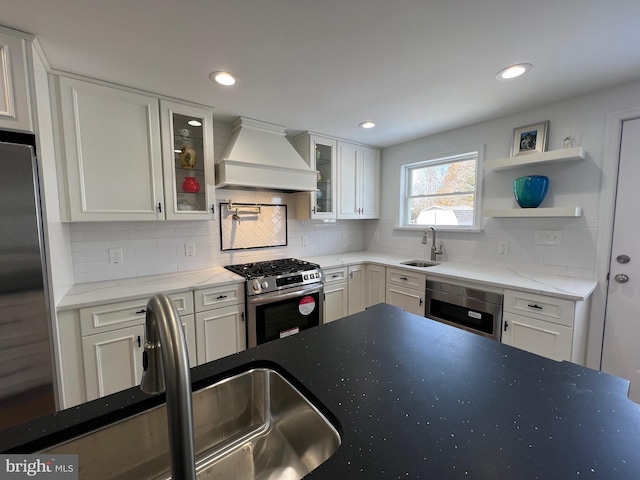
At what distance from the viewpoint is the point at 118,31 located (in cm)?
135

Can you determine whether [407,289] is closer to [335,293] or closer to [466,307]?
[466,307]

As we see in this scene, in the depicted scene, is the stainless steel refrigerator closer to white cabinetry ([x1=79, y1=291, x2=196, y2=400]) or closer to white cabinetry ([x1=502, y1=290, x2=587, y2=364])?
white cabinetry ([x1=79, y1=291, x2=196, y2=400])

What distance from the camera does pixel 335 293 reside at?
9.37 feet

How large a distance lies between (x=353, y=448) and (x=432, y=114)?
2.57 meters

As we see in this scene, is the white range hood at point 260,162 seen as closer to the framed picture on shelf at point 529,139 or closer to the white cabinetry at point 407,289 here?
the white cabinetry at point 407,289

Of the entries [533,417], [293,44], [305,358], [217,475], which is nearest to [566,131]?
[293,44]

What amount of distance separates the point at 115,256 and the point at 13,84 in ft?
3.98

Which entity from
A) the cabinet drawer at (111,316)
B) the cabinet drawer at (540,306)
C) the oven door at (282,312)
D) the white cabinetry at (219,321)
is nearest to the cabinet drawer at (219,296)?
the white cabinetry at (219,321)

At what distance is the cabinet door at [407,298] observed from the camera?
256 centimetres

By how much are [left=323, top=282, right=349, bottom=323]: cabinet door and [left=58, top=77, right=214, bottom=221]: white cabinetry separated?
4.78 feet

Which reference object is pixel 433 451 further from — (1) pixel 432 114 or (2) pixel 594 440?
(1) pixel 432 114

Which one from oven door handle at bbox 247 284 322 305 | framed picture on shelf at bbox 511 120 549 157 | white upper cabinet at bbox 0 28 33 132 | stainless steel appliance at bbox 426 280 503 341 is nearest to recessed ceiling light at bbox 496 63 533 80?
framed picture on shelf at bbox 511 120 549 157

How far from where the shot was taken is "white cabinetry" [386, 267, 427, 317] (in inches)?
100

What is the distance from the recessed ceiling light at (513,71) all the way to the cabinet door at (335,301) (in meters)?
2.13
